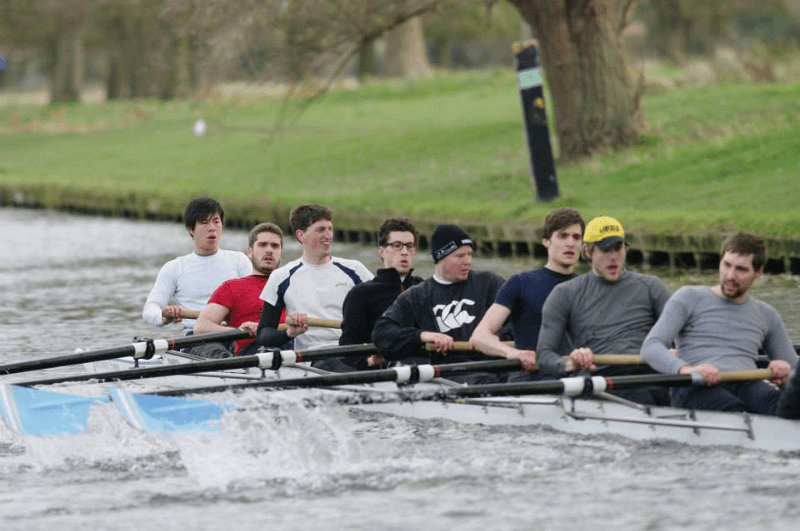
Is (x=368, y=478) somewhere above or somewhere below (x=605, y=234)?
below

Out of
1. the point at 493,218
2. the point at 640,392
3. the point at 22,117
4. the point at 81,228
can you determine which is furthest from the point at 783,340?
the point at 22,117

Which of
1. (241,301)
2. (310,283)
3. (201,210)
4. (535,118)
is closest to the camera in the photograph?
(310,283)

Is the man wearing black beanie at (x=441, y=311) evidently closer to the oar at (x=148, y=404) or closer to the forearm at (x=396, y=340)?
the forearm at (x=396, y=340)

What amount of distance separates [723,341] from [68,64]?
4907 cm

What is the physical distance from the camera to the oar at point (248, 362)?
10000 millimetres

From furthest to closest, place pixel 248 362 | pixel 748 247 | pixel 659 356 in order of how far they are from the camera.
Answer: pixel 248 362, pixel 659 356, pixel 748 247

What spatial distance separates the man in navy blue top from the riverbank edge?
7692mm

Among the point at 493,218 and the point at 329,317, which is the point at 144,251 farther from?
the point at 329,317

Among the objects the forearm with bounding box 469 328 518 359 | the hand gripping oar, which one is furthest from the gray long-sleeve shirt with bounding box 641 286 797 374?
the forearm with bounding box 469 328 518 359

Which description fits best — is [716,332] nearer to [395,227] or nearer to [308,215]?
[395,227]

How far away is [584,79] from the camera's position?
23.6 m

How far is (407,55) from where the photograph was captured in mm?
51562

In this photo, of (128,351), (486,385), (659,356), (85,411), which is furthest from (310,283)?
(659,356)

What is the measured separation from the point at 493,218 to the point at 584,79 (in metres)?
4.40
